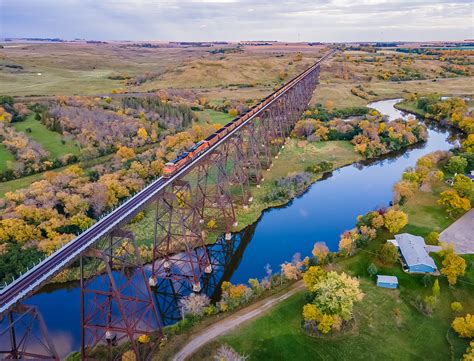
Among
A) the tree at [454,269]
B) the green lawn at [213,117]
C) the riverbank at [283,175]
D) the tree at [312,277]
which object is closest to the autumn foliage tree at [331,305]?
the tree at [312,277]

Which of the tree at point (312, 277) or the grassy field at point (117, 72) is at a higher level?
the grassy field at point (117, 72)

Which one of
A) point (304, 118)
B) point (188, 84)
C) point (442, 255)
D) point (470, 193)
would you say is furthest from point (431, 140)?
point (188, 84)

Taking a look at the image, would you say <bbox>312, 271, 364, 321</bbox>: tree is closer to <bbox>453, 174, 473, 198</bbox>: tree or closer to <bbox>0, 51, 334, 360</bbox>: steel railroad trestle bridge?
<bbox>0, 51, 334, 360</bbox>: steel railroad trestle bridge

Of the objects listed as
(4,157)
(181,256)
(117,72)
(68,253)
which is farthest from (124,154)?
(117,72)

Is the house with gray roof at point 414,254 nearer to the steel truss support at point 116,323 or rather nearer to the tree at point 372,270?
the tree at point 372,270

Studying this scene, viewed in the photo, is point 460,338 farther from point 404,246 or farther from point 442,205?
point 442,205

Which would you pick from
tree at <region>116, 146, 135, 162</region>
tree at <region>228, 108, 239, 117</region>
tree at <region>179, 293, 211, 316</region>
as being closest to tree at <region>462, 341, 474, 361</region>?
tree at <region>179, 293, 211, 316</region>

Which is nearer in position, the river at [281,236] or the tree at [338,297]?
the tree at [338,297]
